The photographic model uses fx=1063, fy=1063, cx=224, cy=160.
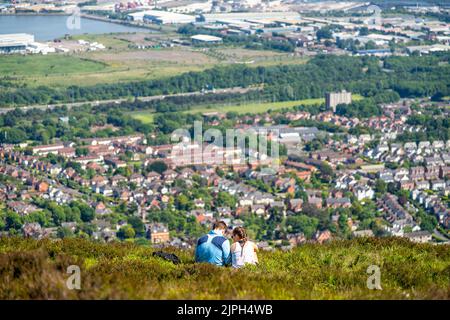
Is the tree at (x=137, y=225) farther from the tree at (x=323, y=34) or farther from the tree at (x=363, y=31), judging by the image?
the tree at (x=363, y=31)

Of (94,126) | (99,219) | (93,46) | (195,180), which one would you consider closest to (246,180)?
(195,180)

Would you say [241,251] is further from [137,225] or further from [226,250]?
[137,225]

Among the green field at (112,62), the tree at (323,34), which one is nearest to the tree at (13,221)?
the green field at (112,62)

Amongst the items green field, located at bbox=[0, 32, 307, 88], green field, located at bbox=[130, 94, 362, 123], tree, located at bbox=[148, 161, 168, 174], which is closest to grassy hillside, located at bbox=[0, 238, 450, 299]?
tree, located at bbox=[148, 161, 168, 174]

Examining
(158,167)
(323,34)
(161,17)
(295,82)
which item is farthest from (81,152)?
(161,17)

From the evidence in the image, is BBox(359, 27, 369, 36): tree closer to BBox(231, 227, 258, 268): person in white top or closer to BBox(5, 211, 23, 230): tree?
BBox(5, 211, 23, 230): tree
